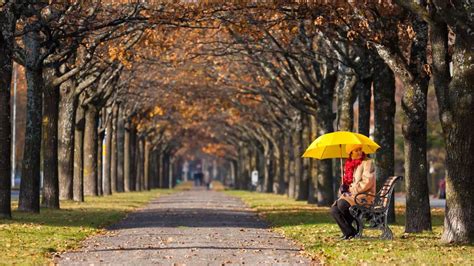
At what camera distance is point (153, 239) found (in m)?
22.6

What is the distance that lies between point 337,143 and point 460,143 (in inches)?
144

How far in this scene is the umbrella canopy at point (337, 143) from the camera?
77.4 feet

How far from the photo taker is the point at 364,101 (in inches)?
1267

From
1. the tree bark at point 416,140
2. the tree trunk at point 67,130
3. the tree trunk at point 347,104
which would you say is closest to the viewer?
the tree bark at point 416,140

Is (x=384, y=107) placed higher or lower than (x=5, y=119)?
higher

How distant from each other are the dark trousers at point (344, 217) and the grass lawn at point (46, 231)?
470 cm

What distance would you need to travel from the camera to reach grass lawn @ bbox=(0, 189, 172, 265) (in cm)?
1819

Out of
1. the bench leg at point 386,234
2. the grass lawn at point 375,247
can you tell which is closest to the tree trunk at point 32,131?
the grass lawn at point 375,247

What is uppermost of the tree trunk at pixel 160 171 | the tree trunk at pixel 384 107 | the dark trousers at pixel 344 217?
the tree trunk at pixel 160 171

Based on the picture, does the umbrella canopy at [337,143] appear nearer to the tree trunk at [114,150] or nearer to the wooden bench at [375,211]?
the wooden bench at [375,211]

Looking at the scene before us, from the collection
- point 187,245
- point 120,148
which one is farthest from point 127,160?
point 187,245

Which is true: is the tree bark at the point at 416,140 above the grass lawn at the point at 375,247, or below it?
above

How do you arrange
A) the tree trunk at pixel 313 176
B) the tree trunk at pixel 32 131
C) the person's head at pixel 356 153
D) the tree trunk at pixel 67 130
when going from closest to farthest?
the person's head at pixel 356 153 → the tree trunk at pixel 32 131 → the tree trunk at pixel 67 130 → the tree trunk at pixel 313 176

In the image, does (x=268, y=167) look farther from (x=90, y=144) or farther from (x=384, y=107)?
(x=384, y=107)
